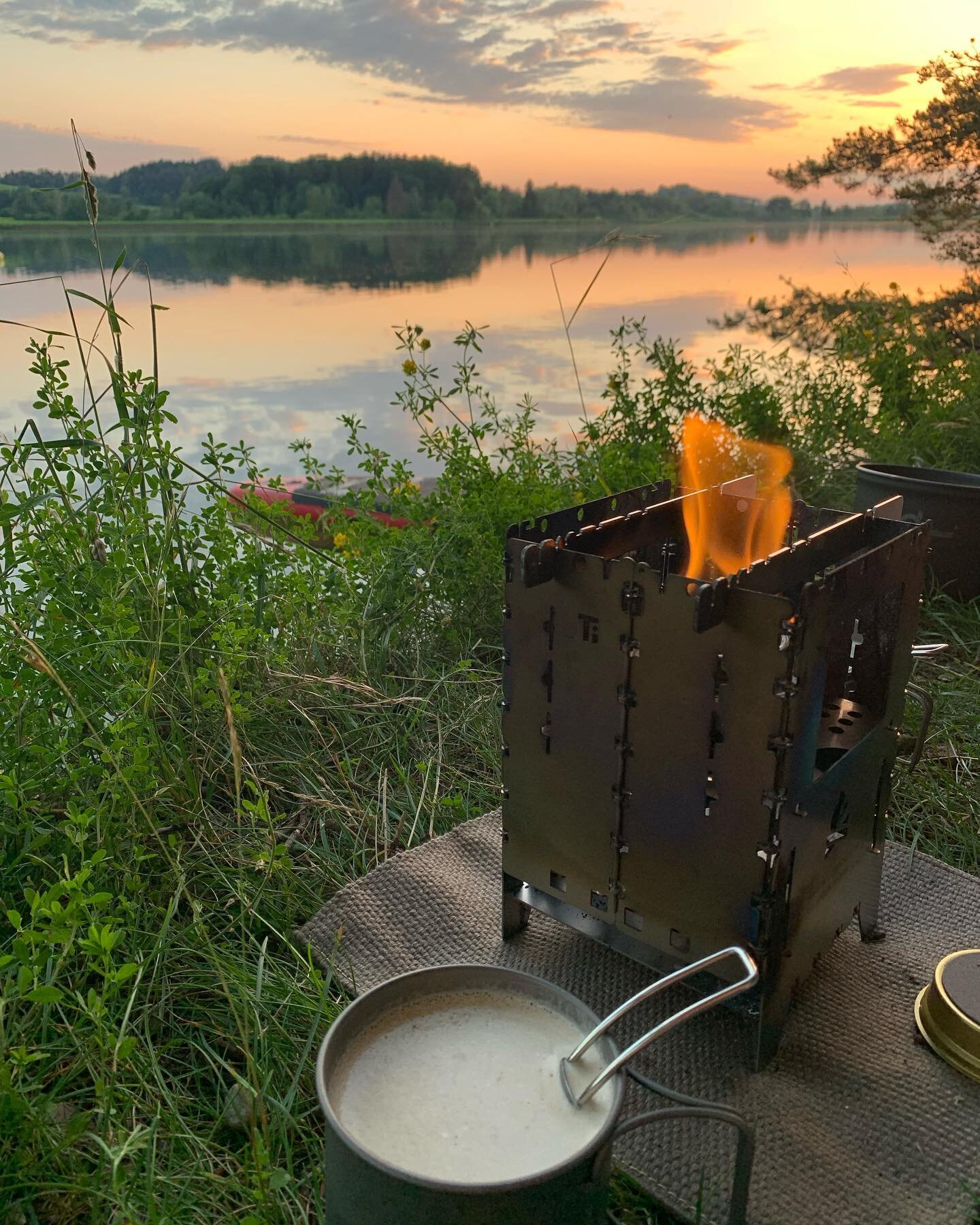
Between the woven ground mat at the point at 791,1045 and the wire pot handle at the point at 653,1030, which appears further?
the woven ground mat at the point at 791,1045

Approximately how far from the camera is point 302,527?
340cm

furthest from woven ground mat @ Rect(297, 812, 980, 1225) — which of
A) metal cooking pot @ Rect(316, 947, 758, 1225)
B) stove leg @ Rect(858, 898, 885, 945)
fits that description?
metal cooking pot @ Rect(316, 947, 758, 1225)

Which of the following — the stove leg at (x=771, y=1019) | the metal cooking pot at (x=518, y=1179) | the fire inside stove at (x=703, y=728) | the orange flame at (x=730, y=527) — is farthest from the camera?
the orange flame at (x=730, y=527)

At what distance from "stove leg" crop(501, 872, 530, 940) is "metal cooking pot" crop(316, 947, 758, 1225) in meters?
0.72

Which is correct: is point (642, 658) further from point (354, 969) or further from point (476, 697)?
point (476, 697)

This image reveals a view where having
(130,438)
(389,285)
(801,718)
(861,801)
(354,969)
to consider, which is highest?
(389,285)

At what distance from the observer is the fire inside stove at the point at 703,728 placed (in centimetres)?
159

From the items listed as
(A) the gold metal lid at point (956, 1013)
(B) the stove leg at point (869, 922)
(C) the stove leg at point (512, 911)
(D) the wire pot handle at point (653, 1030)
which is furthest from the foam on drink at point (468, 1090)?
(B) the stove leg at point (869, 922)

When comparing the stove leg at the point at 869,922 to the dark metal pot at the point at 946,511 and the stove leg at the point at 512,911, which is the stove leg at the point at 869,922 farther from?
the dark metal pot at the point at 946,511

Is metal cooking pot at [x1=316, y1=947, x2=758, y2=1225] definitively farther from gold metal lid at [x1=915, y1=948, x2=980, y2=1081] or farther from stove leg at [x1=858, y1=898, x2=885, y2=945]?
stove leg at [x1=858, y1=898, x2=885, y2=945]

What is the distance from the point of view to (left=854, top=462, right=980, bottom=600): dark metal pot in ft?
12.5

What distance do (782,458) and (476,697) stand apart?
7.50 ft

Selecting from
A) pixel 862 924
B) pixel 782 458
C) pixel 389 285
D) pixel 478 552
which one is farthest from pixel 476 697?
pixel 782 458

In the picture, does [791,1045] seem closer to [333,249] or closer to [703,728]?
[703,728]
